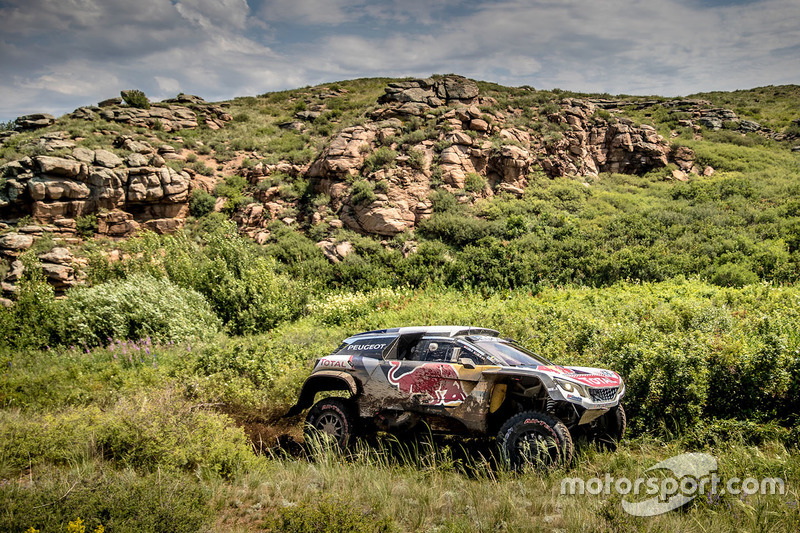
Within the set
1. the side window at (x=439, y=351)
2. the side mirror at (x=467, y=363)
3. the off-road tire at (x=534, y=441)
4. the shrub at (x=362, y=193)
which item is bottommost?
the off-road tire at (x=534, y=441)

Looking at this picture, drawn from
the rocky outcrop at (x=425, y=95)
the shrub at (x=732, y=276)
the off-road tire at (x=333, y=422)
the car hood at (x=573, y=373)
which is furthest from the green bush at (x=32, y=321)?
the rocky outcrop at (x=425, y=95)

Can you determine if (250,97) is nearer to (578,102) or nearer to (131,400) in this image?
(578,102)

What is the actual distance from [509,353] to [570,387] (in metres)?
1.09

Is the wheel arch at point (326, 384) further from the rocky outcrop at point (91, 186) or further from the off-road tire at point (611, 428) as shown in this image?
the rocky outcrop at point (91, 186)

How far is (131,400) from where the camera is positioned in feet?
24.6

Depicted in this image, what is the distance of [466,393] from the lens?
225 inches

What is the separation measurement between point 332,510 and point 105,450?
3818 millimetres

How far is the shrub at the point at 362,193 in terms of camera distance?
73.7 ft

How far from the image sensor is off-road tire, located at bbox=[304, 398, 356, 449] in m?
6.19

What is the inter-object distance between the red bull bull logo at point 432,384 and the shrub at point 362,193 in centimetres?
1701

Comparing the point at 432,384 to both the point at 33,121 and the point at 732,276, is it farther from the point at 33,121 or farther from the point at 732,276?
the point at 33,121

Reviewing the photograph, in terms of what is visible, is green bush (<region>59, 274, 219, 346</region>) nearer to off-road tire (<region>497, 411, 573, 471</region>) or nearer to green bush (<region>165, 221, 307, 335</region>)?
green bush (<region>165, 221, 307, 335</region>)

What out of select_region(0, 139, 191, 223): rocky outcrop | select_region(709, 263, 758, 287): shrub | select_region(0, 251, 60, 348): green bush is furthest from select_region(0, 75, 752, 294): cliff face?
select_region(709, 263, 758, 287): shrub

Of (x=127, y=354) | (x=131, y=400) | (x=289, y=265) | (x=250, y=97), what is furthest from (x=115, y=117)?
(x=131, y=400)
